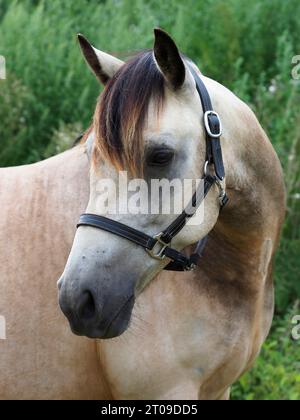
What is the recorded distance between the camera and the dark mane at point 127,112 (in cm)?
238

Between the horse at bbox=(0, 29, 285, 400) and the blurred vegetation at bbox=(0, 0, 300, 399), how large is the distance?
68.1 inches

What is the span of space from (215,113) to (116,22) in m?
4.39

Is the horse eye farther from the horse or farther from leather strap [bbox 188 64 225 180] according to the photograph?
leather strap [bbox 188 64 225 180]

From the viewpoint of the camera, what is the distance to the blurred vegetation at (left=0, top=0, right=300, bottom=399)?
5070 millimetres

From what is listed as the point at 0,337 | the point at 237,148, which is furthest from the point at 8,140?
the point at 237,148

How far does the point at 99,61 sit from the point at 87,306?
854 millimetres

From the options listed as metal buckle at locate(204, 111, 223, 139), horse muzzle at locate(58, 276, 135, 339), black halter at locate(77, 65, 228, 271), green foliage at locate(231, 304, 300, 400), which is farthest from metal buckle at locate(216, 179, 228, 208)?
green foliage at locate(231, 304, 300, 400)

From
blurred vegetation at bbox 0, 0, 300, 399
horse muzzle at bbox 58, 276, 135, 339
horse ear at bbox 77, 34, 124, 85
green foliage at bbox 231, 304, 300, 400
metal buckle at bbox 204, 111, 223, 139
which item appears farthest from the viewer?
blurred vegetation at bbox 0, 0, 300, 399

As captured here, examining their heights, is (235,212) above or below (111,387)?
above

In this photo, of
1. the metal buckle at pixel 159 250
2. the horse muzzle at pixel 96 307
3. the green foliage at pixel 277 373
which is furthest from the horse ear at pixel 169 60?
the green foliage at pixel 277 373

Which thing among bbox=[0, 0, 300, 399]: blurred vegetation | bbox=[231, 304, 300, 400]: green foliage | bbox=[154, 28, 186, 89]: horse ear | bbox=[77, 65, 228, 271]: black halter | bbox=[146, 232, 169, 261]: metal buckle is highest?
bbox=[154, 28, 186, 89]: horse ear

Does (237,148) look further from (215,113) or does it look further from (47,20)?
(47,20)

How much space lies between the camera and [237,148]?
265 cm

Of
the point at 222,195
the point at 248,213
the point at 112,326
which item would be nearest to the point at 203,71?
the point at 248,213
